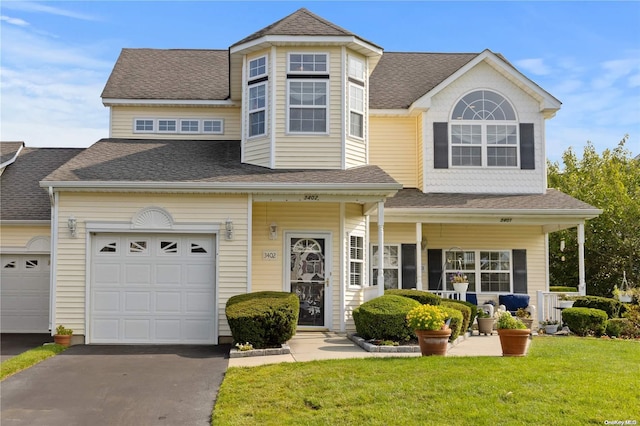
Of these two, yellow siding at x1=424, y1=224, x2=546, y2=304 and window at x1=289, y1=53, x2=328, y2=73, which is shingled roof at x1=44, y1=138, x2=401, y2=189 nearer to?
window at x1=289, y1=53, x2=328, y2=73

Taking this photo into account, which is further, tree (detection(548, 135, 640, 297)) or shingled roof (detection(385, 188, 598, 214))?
tree (detection(548, 135, 640, 297))

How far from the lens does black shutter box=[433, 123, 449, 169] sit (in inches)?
727

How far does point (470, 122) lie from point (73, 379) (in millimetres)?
12642

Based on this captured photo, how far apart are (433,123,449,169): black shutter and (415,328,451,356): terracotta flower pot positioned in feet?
Result: 27.7

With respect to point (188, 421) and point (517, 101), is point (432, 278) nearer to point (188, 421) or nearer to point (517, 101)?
point (517, 101)

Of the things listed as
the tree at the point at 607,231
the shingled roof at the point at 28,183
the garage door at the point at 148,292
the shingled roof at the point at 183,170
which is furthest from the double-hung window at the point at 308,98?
the tree at the point at 607,231

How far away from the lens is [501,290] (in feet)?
62.1

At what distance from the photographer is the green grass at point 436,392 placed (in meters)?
7.37

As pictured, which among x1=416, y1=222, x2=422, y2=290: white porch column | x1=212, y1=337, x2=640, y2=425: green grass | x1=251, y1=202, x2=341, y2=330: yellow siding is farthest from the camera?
x1=416, y1=222, x2=422, y2=290: white porch column

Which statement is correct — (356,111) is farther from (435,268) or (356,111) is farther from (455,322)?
(455,322)

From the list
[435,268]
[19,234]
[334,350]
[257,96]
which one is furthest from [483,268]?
[19,234]

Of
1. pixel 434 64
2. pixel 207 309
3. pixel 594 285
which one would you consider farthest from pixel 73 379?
pixel 594 285

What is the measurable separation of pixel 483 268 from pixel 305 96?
7.47 metres

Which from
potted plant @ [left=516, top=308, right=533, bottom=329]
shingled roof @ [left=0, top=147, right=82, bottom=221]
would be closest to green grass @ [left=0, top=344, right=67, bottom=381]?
shingled roof @ [left=0, top=147, right=82, bottom=221]
